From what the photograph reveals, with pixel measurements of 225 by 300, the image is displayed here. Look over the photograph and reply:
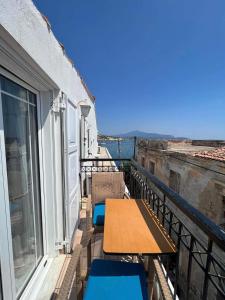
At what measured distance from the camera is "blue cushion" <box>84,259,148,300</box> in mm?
1026

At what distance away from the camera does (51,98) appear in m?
1.91

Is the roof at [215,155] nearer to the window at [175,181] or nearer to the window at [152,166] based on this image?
the window at [175,181]

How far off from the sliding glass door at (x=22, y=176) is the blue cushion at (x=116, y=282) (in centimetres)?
71

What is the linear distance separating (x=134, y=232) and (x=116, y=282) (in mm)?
371

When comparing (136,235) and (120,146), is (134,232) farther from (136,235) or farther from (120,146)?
(120,146)

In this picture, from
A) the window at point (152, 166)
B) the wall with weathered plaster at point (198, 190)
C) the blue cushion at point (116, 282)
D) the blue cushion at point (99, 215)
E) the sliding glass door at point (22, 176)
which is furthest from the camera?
the window at point (152, 166)

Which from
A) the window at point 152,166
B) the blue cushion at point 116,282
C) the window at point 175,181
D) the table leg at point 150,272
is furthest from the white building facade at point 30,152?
the window at point 152,166

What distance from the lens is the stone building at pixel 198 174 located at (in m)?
4.84

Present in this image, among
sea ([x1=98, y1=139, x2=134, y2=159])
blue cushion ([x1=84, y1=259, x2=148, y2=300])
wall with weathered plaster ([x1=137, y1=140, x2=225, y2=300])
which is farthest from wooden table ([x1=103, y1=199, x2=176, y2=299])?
sea ([x1=98, y1=139, x2=134, y2=159])

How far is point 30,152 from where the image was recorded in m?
1.69

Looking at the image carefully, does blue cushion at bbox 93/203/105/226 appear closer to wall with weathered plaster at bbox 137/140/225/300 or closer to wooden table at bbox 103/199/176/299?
wooden table at bbox 103/199/176/299

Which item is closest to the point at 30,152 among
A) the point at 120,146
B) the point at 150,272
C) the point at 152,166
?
the point at 150,272

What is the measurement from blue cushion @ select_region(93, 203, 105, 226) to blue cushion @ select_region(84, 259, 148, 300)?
0.93m

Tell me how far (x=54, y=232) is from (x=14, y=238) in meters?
0.74
